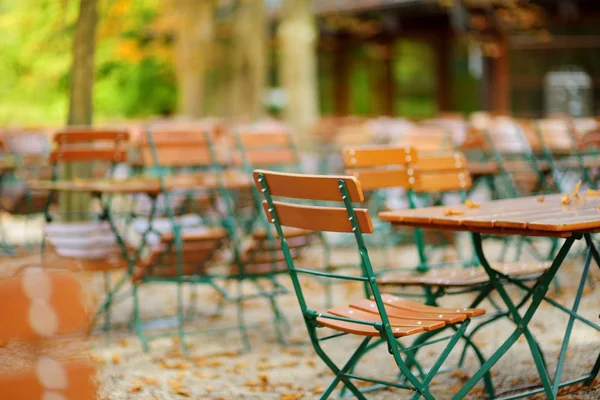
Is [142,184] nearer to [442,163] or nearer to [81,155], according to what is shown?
[81,155]

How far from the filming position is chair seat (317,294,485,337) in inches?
141

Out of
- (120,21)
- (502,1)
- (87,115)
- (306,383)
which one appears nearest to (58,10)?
(87,115)

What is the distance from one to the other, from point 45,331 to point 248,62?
14.8 metres

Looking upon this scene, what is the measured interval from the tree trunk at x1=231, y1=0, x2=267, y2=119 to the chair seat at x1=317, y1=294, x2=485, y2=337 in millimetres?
12437

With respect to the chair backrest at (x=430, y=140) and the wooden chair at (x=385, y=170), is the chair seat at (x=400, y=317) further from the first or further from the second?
the chair backrest at (x=430, y=140)

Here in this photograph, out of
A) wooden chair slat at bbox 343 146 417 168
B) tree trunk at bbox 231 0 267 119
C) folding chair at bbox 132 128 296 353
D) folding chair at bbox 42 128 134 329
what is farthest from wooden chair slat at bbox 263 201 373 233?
tree trunk at bbox 231 0 267 119

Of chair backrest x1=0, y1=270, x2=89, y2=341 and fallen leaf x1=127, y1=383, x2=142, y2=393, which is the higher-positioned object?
chair backrest x1=0, y1=270, x2=89, y2=341

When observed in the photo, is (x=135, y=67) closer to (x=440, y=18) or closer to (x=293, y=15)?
(x=440, y=18)

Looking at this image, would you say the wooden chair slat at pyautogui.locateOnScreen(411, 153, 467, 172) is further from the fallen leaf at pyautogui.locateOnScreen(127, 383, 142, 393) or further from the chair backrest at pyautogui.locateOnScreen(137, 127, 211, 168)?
the fallen leaf at pyautogui.locateOnScreen(127, 383, 142, 393)

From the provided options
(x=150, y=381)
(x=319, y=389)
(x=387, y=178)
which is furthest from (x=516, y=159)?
(x=150, y=381)

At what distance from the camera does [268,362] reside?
18.1 ft

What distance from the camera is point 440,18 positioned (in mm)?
22156

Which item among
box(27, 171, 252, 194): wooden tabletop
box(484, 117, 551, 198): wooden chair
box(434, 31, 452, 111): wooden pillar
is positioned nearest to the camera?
box(27, 171, 252, 194): wooden tabletop

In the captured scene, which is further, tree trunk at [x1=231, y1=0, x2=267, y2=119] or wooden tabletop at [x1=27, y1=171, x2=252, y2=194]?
tree trunk at [x1=231, y1=0, x2=267, y2=119]
